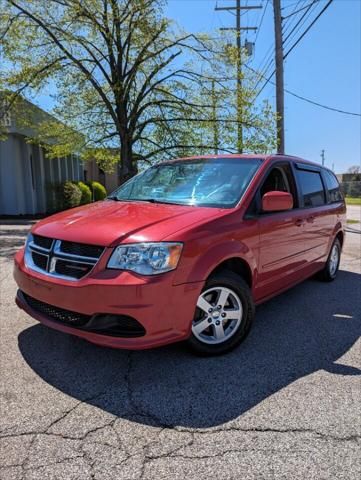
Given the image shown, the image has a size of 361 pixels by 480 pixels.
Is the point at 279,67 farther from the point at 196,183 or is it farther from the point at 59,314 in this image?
the point at 59,314

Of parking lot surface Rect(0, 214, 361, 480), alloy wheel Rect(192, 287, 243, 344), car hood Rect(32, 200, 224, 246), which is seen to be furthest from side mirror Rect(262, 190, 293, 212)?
parking lot surface Rect(0, 214, 361, 480)

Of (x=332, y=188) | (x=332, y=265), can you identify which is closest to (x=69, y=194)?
(x=332, y=188)

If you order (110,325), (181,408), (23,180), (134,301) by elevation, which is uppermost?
(23,180)

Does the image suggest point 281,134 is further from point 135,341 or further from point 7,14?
point 135,341

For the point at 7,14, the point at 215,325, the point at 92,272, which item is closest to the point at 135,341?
the point at 92,272

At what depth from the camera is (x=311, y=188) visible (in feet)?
17.6

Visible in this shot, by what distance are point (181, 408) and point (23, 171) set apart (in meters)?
16.5

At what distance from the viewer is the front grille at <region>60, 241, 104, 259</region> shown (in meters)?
3.05

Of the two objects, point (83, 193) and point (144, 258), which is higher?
point (83, 193)

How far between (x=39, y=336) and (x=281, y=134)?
1190 cm

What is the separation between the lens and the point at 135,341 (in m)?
2.96

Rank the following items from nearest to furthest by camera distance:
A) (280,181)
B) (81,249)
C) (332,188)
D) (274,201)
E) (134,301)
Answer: (134,301)
(81,249)
(274,201)
(280,181)
(332,188)

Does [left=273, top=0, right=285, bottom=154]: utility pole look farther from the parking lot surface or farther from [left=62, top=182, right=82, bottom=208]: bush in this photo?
the parking lot surface

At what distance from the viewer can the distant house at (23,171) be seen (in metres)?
15.1
